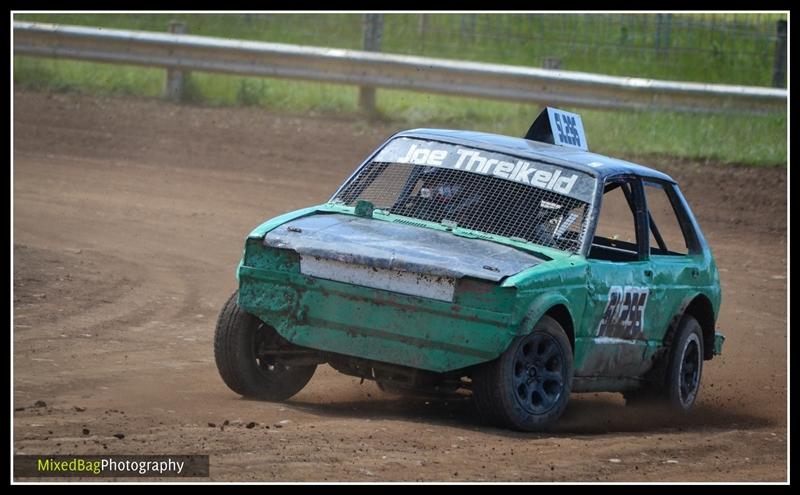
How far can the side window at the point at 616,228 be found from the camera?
877 cm

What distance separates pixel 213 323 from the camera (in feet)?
32.7

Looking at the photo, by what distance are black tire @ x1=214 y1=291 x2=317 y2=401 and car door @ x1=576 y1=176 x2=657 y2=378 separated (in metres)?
1.61

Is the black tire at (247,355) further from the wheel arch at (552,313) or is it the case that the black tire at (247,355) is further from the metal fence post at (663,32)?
the metal fence post at (663,32)

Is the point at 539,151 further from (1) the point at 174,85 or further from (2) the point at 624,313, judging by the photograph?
(1) the point at 174,85

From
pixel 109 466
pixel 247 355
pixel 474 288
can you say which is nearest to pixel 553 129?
pixel 474 288

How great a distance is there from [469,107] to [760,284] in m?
6.47

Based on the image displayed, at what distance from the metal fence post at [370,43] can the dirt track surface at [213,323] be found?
0.54m

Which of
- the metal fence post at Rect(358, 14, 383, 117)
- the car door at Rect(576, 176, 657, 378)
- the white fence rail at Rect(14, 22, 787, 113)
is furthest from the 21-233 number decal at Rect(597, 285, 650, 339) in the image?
the metal fence post at Rect(358, 14, 383, 117)

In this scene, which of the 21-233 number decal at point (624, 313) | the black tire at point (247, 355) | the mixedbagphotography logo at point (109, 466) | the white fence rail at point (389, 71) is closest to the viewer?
the mixedbagphotography logo at point (109, 466)

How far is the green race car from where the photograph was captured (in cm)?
684

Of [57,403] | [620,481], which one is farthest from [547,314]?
[57,403]

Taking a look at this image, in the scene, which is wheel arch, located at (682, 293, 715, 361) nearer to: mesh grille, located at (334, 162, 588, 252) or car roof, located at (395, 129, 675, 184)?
car roof, located at (395, 129, 675, 184)

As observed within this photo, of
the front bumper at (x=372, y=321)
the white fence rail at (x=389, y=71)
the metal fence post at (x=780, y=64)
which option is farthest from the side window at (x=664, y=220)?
the front bumper at (x=372, y=321)

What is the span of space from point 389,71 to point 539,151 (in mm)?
9817
